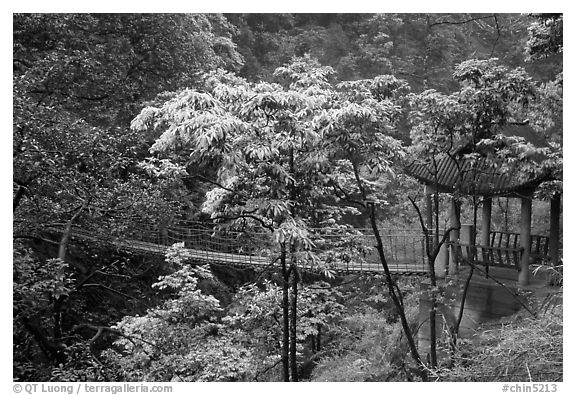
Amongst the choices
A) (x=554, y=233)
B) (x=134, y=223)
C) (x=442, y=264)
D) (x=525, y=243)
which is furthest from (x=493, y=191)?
(x=134, y=223)

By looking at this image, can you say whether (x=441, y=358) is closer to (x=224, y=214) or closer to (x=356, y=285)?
(x=224, y=214)

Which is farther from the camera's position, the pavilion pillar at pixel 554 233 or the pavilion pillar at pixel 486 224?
the pavilion pillar at pixel 486 224

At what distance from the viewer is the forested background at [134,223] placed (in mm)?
3125

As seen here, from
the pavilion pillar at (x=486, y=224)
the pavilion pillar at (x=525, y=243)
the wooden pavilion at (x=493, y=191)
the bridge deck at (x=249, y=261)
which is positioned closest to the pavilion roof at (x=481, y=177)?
the wooden pavilion at (x=493, y=191)

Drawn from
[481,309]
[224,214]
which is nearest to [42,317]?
[224,214]

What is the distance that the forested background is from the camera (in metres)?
3.12

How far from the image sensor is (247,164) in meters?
3.30

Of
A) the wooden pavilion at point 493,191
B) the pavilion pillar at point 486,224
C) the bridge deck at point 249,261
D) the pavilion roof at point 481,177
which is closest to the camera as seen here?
the pavilion roof at point 481,177

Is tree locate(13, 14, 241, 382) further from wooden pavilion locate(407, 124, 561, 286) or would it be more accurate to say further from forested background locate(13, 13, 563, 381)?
wooden pavilion locate(407, 124, 561, 286)

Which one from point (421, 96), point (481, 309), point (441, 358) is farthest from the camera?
point (481, 309)

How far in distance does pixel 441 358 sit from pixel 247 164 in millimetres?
2323

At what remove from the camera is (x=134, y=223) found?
3.73 meters

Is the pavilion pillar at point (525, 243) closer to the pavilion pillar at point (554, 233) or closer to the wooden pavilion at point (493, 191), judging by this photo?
the wooden pavilion at point (493, 191)

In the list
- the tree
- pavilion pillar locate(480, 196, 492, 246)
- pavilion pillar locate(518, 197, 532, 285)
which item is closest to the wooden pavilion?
pavilion pillar locate(518, 197, 532, 285)
